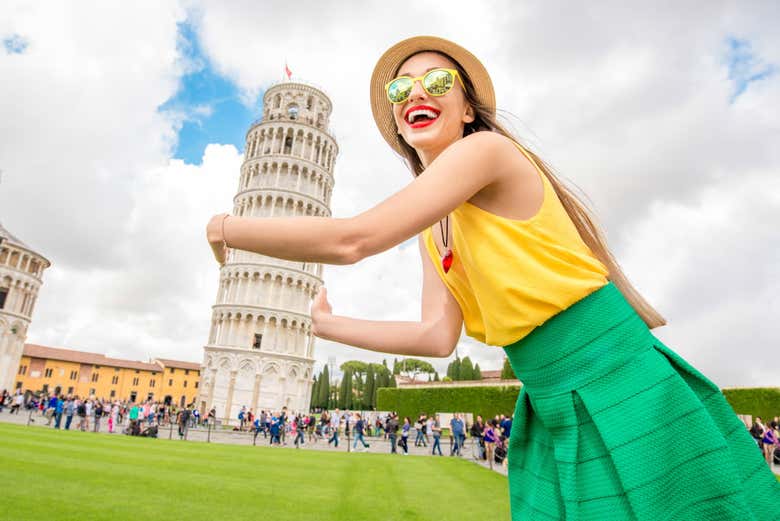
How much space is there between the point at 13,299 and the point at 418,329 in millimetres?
79284

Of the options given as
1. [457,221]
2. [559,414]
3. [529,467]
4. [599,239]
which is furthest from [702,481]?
[457,221]

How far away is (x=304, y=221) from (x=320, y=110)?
62.1m

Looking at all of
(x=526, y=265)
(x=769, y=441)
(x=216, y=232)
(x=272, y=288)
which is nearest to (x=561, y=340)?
(x=526, y=265)

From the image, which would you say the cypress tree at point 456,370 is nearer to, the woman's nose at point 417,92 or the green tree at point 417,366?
the green tree at point 417,366

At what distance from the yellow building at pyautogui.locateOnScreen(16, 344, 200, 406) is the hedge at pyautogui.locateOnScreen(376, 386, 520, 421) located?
54.9 metres

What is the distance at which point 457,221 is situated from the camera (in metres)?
1.51

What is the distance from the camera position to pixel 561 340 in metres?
1.33

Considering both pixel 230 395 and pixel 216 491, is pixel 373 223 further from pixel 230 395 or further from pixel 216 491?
pixel 230 395

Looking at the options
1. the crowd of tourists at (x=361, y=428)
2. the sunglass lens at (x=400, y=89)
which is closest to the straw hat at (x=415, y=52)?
the sunglass lens at (x=400, y=89)

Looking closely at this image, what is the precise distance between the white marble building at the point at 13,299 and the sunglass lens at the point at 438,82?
7605 centimetres

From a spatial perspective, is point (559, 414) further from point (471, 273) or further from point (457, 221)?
point (457, 221)

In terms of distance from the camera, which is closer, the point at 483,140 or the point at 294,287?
the point at 483,140

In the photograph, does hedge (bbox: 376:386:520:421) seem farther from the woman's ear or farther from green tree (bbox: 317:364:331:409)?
the woman's ear

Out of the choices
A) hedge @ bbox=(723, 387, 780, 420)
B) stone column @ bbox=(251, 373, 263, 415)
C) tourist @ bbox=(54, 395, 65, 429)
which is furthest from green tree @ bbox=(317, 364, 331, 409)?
hedge @ bbox=(723, 387, 780, 420)
